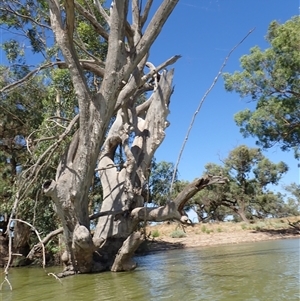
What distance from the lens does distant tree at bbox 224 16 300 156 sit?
14906 mm

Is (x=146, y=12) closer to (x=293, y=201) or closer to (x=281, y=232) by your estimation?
(x=281, y=232)

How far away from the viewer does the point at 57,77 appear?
1146 centimetres

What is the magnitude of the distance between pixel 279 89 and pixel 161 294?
1333 centimetres

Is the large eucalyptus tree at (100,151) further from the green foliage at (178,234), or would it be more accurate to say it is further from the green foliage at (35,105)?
the green foliage at (178,234)

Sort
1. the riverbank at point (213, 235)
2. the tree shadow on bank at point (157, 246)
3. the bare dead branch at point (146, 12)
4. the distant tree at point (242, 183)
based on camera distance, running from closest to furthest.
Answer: the bare dead branch at point (146, 12), the tree shadow on bank at point (157, 246), the riverbank at point (213, 235), the distant tree at point (242, 183)

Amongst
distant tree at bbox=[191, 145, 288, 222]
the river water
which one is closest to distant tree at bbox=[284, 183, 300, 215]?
distant tree at bbox=[191, 145, 288, 222]

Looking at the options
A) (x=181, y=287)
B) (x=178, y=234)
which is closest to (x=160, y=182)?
(x=178, y=234)

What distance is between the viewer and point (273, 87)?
1592 centimetres

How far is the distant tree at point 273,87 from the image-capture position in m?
14.9

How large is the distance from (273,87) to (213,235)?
7.12 metres

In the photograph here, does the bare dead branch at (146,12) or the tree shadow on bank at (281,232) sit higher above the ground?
the bare dead branch at (146,12)

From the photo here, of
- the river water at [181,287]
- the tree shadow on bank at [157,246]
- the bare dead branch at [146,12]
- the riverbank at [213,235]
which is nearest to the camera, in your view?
the river water at [181,287]

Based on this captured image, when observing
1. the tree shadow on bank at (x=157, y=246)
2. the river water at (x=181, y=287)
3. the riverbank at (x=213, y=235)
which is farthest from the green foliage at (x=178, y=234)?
the river water at (x=181, y=287)

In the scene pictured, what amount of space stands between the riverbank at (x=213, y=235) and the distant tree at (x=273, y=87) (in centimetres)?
400
